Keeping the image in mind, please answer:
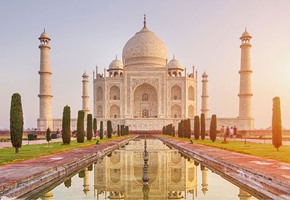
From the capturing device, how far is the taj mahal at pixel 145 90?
104 feet

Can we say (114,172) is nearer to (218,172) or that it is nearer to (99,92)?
(218,172)

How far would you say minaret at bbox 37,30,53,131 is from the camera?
3097 centimetres

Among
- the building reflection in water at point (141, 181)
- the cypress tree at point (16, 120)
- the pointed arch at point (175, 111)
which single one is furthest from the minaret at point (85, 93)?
the building reflection in water at point (141, 181)

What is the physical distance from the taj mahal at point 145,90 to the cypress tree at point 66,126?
16.4 metres

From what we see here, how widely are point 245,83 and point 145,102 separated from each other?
13.1 m

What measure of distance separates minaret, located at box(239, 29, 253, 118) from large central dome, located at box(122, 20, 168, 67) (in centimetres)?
1226

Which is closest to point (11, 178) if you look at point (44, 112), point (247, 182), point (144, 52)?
point (247, 182)

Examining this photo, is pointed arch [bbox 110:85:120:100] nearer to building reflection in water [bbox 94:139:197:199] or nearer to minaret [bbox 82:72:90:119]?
minaret [bbox 82:72:90:119]

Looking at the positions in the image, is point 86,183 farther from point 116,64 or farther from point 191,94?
point 116,64

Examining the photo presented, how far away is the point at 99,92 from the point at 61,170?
1317 inches

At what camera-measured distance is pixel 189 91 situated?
3931 cm

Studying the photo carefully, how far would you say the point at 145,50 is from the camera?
41.3 metres

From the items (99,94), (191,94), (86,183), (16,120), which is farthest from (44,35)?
(86,183)

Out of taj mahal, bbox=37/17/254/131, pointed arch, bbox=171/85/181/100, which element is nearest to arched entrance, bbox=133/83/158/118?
taj mahal, bbox=37/17/254/131
